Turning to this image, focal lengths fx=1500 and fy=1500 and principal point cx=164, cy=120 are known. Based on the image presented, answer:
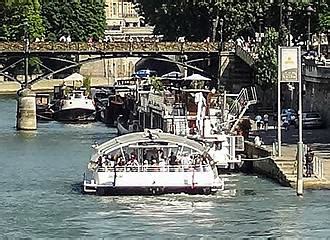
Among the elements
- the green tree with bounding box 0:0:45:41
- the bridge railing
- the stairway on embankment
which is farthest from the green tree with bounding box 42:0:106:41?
the stairway on embankment

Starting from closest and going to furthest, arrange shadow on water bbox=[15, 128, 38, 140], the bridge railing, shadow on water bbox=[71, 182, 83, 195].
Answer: shadow on water bbox=[71, 182, 83, 195]
shadow on water bbox=[15, 128, 38, 140]
the bridge railing

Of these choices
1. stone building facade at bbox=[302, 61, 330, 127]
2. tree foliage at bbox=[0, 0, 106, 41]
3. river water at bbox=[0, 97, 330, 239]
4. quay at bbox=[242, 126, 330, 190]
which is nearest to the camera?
river water at bbox=[0, 97, 330, 239]

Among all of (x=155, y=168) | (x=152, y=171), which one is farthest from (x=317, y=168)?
(x=152, y=171)

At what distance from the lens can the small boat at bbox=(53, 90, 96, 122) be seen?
10562 centimetres

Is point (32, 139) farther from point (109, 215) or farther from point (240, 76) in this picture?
point (109, 215)

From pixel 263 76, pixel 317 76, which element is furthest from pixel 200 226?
pixel 263 76

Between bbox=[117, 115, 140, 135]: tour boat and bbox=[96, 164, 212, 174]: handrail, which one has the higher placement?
bbox=[117, 115, 140, 135]: tour boat

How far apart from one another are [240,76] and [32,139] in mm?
20633

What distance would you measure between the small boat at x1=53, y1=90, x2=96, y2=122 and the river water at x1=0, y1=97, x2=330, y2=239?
37.5 m

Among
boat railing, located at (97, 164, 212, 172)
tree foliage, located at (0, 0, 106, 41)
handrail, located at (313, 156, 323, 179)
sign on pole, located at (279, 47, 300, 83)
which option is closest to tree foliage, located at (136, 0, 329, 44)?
tree foliage, located at (0, 0, 106, 41)

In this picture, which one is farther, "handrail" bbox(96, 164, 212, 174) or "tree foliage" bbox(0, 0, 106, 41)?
"tree foliage" bbox(0, 0, 106, 41)

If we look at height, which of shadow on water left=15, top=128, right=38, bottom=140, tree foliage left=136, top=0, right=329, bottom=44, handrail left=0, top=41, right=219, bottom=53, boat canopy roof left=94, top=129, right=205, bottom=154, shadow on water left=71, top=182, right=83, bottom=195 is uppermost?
tree foliage left=136, top=0, right=329, bottom=44

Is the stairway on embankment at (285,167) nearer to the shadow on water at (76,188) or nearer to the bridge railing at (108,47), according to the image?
→ the shadow on water at (76,188)

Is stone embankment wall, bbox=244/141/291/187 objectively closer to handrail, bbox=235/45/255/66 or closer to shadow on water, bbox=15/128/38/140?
shadow on water, bbox=15/128/38/140
